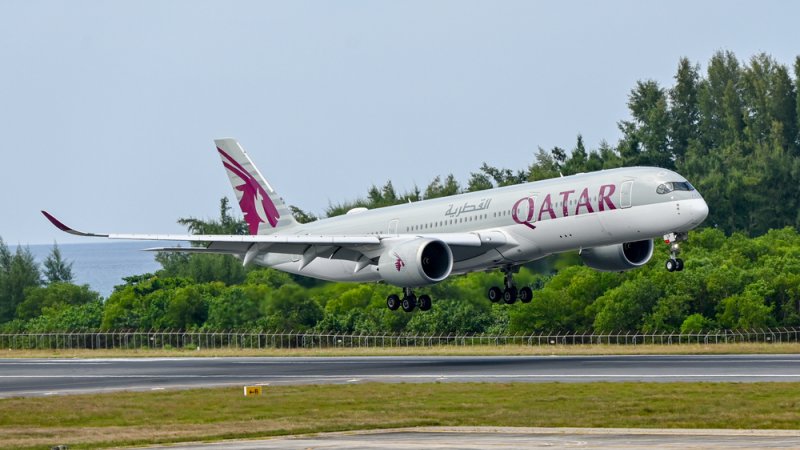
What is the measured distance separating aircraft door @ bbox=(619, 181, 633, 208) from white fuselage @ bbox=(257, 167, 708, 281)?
4 cm

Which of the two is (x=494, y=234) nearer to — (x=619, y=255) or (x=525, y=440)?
(x=619, y=255)

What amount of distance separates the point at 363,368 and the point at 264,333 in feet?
72.6

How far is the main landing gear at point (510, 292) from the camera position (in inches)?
2537

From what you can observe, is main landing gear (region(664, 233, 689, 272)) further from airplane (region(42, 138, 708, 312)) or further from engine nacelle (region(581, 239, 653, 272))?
engine nacelle (region(581, 239, 653, 272))

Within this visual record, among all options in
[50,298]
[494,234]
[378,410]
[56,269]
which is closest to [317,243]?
[494,234]

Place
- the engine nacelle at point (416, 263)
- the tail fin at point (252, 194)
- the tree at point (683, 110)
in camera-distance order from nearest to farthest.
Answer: the engine nacelle at point (416, 263), the tail fin at point (252, 194), the tree at point (683, 110)

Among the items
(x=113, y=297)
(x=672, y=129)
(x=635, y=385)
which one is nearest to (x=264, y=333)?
(x=113, y=297)

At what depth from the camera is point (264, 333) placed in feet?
276

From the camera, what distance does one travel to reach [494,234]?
60.3m

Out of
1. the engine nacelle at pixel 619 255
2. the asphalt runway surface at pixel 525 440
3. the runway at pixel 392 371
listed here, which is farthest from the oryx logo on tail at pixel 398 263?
the asphalt runway surface at pixel 525 440

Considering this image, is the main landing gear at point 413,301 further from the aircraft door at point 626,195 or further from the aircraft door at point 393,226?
the aircraft door at point 626,195

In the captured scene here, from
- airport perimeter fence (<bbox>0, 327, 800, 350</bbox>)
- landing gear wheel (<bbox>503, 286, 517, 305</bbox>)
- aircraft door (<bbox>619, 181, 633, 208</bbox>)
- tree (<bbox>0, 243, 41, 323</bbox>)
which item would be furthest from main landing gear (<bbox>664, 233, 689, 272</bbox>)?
tree (<bbox>0, 243, 41, 323</bbox>)

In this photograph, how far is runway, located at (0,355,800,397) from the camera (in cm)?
5191

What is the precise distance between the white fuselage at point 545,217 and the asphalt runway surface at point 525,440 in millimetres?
21127
